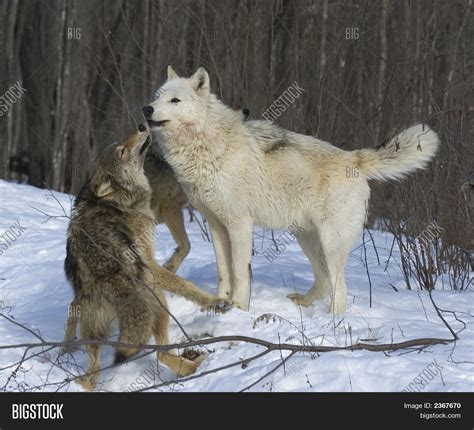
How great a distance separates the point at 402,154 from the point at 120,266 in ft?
9.54

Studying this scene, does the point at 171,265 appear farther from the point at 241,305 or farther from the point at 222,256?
the point at 241,305

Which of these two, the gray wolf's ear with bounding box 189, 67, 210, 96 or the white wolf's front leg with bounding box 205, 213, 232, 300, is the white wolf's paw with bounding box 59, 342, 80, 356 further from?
the gray wolf's ear with bounding box 189, 67, 210, 96

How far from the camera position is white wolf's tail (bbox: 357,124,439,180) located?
7734 mm

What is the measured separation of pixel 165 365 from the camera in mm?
6695

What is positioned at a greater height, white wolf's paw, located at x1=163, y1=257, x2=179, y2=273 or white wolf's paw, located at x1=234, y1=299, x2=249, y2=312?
white wolf's paw, located at x1=163, y1=257, x2=179, y2=273

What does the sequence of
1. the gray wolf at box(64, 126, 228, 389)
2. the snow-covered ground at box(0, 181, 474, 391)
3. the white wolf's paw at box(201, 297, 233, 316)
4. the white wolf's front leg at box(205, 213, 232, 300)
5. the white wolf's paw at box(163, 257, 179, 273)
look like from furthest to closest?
1. the white wolf's paw at box(163, 257, 179, 273)
2. the white wolf's front leg at box(205, 213, 232, 300)
3. the white wolf's paw at box(201, 297, 233, 316)
4. the gray wolf at box(64, 126, 228, 389)
5. the snow-covered ground at box(0, 181, 474, 391)

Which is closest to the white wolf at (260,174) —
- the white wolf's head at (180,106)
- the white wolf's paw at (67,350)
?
the white wolf's head at (180,106)

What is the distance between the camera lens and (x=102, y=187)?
291 inches

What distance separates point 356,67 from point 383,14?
1.25 meters

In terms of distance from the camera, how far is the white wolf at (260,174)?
7637 millimetres

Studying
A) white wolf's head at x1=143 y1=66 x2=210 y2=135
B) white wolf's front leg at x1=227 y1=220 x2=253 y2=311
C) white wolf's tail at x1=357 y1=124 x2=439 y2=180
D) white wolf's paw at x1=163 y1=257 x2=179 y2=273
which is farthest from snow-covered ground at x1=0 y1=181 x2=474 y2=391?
white wolf's head at x1=143 y1=66 x2=210 y2=135

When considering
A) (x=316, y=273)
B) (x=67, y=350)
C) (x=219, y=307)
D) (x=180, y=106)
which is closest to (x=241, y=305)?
(x=219, y=307)

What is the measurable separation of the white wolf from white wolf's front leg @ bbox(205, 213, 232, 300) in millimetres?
11

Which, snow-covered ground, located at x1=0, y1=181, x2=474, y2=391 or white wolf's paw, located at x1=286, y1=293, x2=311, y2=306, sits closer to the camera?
snow-covered ground, located at x1=0, y1=181, x2=474, y2=391
